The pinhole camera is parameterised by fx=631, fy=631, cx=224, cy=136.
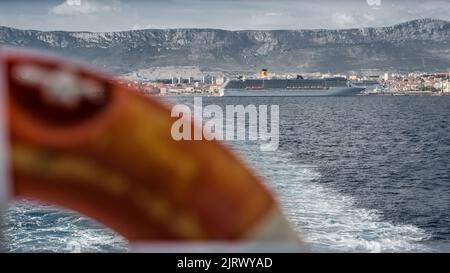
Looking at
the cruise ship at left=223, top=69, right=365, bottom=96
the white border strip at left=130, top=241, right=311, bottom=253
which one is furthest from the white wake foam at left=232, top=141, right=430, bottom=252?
the cruise ship at left=223, top=69, right=365, bottom=96

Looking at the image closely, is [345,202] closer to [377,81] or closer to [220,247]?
[220,247]

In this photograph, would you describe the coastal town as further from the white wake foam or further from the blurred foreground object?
the blurred foreground object

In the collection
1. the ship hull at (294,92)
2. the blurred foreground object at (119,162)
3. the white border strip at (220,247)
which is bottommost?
the ship hull at (294,92)

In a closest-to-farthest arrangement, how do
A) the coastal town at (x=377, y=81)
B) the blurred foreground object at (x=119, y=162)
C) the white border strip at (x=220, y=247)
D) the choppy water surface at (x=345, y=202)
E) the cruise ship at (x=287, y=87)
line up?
the blurred foreground object at (x=119, y=162) → the white border strip at (x=220, y=247) → the choppy water surface at (x=345, y=202) → the cruise ship at (x=287, y=87) → the coastal town at (x=377, y=81)

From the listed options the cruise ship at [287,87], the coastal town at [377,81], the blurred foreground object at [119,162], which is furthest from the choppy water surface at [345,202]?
the cruise ship at [287,87]

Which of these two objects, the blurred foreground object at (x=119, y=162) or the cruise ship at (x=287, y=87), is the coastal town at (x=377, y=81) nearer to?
the cruise ship at (x=287, y=87)

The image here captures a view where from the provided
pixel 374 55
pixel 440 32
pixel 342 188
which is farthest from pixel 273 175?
pixel 440 32
